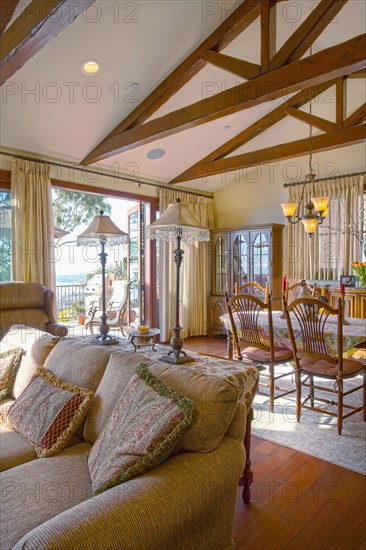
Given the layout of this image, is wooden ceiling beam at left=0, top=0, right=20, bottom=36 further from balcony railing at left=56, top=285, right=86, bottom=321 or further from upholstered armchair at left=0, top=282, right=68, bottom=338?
balcony railing at left=56, top=285, right=86, bottom=321

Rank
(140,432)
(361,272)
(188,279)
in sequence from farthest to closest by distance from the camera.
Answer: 1. (188,279)
2. (361,272)
3. (140,432)

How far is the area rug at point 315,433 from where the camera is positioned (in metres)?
2.49

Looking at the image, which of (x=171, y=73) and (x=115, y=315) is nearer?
(x=171, y=73)

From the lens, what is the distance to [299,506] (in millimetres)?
2008

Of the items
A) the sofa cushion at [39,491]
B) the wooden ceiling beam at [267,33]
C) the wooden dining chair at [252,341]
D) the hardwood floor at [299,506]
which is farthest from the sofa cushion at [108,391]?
the wooden ceiling beam at [267,33]

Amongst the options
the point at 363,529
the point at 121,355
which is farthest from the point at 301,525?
the point at 121,355

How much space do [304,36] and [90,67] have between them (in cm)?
190

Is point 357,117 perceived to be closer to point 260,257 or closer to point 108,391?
point 260,257

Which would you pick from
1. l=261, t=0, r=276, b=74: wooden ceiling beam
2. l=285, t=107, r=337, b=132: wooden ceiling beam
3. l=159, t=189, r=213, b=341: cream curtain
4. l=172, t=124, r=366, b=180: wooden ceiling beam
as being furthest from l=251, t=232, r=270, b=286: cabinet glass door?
l=261, t=0, r=276, b=74: wooden ceiling beam

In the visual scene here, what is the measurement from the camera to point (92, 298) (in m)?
7.16

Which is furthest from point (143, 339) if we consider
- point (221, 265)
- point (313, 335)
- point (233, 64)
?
point (221, 265)

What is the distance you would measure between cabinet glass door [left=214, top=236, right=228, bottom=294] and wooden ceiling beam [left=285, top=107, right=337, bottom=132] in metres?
2.22

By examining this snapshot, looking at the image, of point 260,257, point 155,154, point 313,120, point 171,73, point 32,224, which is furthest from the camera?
point 260,257

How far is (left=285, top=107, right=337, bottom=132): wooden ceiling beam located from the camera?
167 inches
